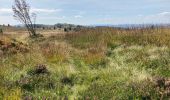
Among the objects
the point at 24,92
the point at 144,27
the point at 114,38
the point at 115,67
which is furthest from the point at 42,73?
the point at 144,27

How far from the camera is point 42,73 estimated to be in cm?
1034

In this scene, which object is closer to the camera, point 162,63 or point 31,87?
point 31,87

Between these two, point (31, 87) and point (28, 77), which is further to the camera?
point (28, 77)

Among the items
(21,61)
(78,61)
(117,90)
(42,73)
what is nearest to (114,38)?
(78,61)

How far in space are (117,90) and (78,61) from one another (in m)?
4.76

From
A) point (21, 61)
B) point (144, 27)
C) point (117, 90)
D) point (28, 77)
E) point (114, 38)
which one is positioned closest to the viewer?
point (117, 90)

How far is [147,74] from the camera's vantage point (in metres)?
9.80

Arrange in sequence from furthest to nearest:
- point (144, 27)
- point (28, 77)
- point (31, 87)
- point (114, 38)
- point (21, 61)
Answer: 1. point (144, 27)
2. point (114, 38)
3. point (21, 61)
4. point (28, 77)
5. point (31, 87)

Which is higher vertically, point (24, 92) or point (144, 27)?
point (144, 27)

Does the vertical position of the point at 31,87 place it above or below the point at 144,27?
below

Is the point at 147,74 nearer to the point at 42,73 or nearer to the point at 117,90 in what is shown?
the point at 117,90

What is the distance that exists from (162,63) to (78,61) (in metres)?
3.41

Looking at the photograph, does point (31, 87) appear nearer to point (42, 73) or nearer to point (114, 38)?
point (42, 73)

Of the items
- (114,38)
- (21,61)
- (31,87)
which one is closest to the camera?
(31,87)
